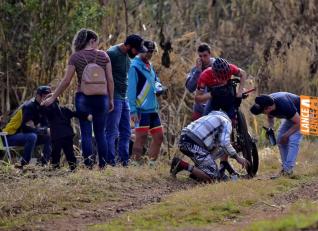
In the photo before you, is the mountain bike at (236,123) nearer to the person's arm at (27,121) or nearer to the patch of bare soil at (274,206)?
the patch of bare soil at (274,206)

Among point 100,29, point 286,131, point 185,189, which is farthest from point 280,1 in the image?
point 185,189

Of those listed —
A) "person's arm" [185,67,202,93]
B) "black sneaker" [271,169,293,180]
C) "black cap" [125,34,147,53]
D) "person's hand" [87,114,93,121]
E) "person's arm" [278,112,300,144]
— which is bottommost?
"black sneaker" [271,169,293,180]

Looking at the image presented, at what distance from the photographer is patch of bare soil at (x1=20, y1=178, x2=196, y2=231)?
818 cm

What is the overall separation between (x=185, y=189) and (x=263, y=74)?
8.69 metres

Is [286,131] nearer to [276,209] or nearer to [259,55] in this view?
[276,209]

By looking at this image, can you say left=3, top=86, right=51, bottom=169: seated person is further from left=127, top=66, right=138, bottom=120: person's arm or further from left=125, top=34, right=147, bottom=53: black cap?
left=125, top=34, right=147, bottom=53: black cap

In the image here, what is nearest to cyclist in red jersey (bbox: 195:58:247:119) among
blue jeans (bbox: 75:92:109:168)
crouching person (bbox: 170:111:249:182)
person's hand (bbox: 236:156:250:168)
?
crouching person (bbox: 170:111:249:182)

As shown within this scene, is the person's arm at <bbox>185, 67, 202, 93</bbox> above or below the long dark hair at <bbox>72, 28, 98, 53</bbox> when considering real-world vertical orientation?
below

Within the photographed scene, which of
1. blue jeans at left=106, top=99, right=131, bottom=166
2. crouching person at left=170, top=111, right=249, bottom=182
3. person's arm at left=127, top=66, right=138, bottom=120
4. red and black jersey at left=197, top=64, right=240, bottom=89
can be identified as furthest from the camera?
person's arm at left=127, top=66, right=138, bottom=120

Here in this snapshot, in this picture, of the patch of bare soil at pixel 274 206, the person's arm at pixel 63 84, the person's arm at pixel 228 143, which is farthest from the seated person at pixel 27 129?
the patch of bare soil at pixel 274 206

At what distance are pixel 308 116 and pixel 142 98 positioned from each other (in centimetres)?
232

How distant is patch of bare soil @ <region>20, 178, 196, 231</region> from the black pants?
140cm

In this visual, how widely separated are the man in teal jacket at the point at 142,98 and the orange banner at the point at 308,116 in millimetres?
2101

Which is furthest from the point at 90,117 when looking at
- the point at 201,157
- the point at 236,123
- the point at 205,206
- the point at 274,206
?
the point at 274,206
